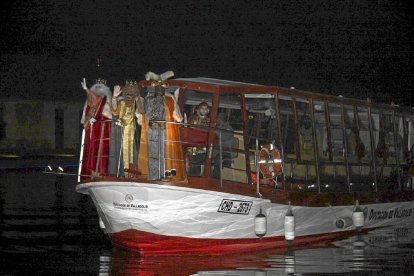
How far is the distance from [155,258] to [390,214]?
24.8 ft

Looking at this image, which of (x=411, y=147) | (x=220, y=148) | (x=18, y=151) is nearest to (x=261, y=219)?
(x=220, y=148)

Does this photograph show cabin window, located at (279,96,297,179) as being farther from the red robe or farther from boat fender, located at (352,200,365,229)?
the red robe

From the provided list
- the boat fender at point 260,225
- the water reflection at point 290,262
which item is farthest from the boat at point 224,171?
A: the water reflection at point 290,262

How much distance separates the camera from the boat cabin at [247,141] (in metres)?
16.3

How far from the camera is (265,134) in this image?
736 inches

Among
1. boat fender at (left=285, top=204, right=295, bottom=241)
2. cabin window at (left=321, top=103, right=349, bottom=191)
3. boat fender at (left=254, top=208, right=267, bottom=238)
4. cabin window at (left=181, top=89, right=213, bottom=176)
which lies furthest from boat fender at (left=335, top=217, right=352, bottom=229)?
cabin window at (left=181, top=89, right=213, bottom=176)

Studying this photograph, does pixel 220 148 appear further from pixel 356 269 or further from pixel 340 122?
pixel 340 122

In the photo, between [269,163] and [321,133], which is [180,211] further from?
[321,133]

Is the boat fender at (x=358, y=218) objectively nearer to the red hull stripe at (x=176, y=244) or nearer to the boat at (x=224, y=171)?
the boat at (x=224, y=171)

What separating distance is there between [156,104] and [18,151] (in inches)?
1764

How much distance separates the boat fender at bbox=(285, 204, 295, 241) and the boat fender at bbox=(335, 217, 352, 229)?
2359 mm

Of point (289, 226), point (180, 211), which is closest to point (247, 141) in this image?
point (289, 226)

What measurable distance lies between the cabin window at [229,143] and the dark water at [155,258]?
152cm

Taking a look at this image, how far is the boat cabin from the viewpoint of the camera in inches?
642
